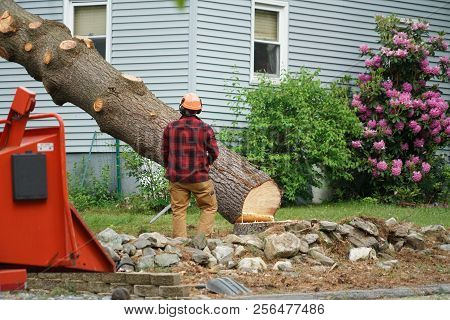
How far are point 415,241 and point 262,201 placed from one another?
1.94 meters

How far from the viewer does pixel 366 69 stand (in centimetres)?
2158

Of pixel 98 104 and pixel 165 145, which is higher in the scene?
pixel 98 104

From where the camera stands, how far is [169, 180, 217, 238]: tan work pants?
11.3 metres

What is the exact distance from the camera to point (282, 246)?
33.6 ft

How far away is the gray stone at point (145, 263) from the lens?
9255 millimetres

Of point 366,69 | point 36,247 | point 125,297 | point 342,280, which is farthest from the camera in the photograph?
point 366,69

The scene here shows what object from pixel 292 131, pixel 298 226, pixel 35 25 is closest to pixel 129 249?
pixel 298 226

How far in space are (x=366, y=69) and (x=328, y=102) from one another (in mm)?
2648

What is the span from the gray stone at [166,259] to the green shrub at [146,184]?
8431 millimetres

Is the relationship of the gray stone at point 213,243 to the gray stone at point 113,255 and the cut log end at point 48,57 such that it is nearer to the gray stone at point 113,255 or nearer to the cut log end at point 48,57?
the gray stone at point 113,255

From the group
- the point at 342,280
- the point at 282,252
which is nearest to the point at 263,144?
the point at 282,252

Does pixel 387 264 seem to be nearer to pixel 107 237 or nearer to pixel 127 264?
pixel 127 264

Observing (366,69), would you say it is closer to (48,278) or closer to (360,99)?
(360,99)

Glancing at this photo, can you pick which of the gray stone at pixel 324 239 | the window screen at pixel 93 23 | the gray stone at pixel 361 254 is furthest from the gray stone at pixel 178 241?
the window screen at pixel 93 23
